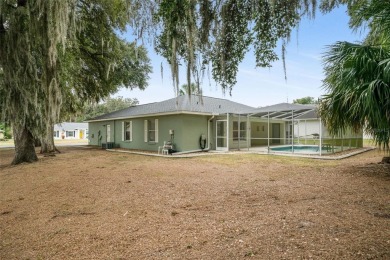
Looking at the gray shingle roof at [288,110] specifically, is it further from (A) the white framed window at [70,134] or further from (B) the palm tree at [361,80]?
(A) the white framed window at [70,134]

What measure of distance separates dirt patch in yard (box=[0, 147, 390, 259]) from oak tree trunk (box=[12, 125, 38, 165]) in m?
4.25

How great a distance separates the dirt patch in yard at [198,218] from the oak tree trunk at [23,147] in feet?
14.0

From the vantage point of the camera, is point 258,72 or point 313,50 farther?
point 313,50

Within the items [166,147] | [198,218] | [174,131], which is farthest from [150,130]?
[198,218]

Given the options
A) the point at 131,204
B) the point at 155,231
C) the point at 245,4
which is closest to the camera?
the point at 155,231

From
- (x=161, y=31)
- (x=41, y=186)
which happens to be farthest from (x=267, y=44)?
(x=41, y=186)

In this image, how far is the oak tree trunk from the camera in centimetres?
1026

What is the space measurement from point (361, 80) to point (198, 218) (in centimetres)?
494

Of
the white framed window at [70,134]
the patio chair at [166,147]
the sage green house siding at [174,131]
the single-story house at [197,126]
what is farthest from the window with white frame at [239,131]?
the white framed window at [70,134]

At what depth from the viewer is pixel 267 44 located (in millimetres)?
4203

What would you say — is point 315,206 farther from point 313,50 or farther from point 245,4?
point 313,50

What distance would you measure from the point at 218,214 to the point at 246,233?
0.83 metres

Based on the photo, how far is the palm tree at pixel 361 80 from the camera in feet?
17.6

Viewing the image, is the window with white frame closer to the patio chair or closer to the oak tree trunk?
the patio chair
